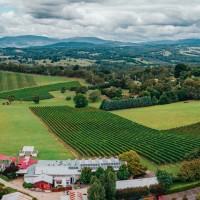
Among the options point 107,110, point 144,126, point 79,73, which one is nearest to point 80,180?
point 144,126

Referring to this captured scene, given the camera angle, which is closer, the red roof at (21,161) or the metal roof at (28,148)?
the red roof at (21,161)

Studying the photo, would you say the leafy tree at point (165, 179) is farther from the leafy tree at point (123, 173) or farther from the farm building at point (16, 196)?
the farm building at point (16, 196)

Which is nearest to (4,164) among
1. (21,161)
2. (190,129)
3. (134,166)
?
(21,161)

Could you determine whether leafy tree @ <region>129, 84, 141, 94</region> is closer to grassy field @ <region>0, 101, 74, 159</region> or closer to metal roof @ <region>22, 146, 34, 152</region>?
grassy field @ <region>0, 101, 74, 159</region>

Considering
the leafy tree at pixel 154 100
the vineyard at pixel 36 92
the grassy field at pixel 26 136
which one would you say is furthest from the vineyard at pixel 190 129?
the vineyard at pixel 36 92

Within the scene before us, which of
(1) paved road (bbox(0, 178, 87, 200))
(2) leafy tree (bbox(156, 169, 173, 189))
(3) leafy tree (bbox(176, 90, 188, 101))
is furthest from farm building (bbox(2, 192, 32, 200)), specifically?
(3) leafy tree (bbox(176, 90, 188, 101))

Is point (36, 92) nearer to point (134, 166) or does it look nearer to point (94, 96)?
point (94, 96)

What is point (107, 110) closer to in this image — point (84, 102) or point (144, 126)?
point (84, 102)
